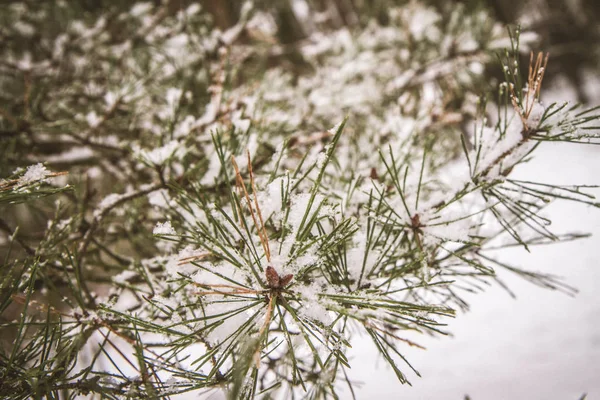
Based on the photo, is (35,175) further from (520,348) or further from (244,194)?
(520,348)

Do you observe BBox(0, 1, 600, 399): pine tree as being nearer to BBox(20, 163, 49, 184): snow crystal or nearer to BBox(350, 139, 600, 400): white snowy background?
BBox(20, 163, 49, 184): snow crystal

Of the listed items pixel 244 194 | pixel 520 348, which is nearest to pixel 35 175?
pixel 244 194

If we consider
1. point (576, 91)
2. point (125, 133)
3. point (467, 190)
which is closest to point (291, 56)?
point (125, 133)

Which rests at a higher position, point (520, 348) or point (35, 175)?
point (35, 175)

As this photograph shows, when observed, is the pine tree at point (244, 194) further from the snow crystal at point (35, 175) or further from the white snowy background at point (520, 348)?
the white snowy background at point (520, 348)

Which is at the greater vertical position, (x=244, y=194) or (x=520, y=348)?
(x=244, y=194)

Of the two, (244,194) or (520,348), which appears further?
(520,348)

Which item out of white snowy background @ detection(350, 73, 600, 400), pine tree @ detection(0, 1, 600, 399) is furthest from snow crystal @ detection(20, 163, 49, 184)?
white snowy background @ detection(350, 73, 600, 400)

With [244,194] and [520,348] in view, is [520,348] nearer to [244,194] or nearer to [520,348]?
[520,348]

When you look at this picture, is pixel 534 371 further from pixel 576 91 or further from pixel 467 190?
pixel 576 91
